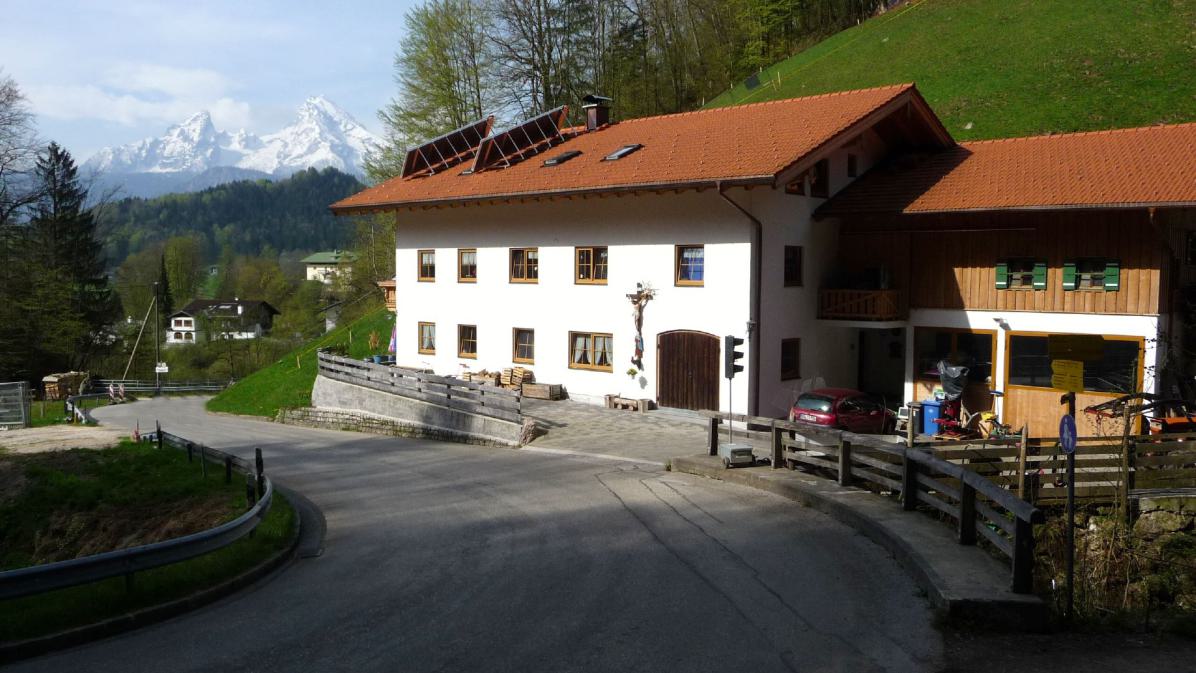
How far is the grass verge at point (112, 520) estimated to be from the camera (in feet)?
29.5

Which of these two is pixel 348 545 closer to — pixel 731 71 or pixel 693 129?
pixel 693 129

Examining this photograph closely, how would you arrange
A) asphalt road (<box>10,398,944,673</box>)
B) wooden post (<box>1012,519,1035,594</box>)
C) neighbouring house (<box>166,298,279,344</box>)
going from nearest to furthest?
1. asphalt road (<box>10,398,944,673</box>)
2. wooden post (<box>1012,519,1035,594</box>)
3. neighbouring house (<box>166,298,279,344</box>)

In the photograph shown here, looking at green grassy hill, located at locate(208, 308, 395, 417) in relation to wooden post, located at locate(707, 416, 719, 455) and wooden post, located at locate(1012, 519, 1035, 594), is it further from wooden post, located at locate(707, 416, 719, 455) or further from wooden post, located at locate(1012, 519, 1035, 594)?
wooden post, located at locate(1012, 519, 1035, 594)

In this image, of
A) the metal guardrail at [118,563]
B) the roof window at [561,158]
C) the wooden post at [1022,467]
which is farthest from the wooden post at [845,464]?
the roof window at [561,158]

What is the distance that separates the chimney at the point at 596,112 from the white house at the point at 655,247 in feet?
3.10

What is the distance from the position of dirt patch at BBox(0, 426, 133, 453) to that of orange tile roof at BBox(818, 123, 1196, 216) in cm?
2089

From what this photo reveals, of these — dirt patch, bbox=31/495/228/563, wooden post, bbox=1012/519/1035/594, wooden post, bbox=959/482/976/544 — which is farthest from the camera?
dirt patch, bbox=31/495/228/563

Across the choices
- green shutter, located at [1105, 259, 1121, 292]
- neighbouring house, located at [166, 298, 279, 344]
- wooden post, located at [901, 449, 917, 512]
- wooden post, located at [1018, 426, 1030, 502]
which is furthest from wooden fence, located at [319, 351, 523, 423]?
neighbouring house, located at [166, 298, 279, 344]

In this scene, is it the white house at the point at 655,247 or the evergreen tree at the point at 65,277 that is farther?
the evergreen tree at the point at 65,277

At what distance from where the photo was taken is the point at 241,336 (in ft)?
266

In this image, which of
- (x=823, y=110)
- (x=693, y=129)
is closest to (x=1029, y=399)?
(x=823, y=110)

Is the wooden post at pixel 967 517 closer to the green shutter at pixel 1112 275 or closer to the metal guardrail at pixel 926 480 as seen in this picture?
the metal guardrail at pixel 926 480

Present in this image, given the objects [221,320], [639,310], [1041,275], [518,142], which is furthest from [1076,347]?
[221,320]

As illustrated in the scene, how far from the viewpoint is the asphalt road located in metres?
7.58
